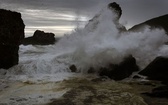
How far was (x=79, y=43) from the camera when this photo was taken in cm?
1728

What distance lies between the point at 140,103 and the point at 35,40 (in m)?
36.6

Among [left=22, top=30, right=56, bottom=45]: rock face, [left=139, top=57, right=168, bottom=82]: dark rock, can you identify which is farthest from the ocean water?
[left=22, top=30, right=56, bottom=45]: rock face

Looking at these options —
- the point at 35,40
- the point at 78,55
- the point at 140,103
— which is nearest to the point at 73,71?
the point at 78,55

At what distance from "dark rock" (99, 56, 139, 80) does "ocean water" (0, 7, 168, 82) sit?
1.07 feet

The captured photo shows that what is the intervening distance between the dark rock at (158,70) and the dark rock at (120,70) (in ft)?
3.21

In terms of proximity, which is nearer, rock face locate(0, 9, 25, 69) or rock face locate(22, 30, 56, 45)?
rock face locate(0, 9, 25, 69)

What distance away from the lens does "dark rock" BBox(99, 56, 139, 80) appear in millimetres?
13628

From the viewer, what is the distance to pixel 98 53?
15289 millimetres

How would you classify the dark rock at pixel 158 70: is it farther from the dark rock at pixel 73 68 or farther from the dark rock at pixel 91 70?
the dark rock at pixel 73 68

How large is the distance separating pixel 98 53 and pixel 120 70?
189cm

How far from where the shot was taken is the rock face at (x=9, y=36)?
14.8m

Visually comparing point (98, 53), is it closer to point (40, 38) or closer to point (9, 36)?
point (9, 36)

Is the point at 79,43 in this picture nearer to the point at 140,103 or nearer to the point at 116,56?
the point at 116,56

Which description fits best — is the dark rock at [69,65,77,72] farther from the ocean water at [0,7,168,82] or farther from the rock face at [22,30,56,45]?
the rock face at [22,30,56,45]
